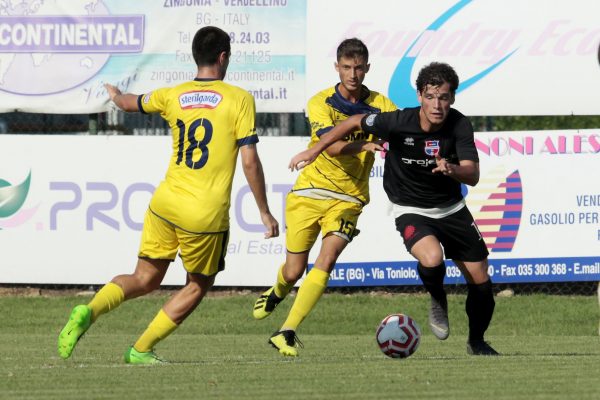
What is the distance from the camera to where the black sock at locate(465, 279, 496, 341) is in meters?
9.54

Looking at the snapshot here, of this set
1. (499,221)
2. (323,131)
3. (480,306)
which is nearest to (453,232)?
(480,306)

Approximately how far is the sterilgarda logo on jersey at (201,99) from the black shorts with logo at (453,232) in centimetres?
183

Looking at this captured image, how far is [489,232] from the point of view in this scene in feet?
48.2

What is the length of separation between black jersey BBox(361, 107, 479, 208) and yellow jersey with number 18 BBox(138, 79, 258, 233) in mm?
1300

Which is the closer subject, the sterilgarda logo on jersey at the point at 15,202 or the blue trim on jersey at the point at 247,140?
the blue trim on jersey at the point at 247,140

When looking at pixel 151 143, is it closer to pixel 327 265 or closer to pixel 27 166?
pixel 27 166

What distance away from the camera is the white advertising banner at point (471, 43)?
14.7m

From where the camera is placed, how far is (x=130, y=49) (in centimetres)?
1495

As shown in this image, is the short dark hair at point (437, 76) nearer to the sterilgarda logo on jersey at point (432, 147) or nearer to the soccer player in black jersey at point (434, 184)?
the soccer player in black jersey at point (434, 184)

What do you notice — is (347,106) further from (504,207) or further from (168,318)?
(504,207)

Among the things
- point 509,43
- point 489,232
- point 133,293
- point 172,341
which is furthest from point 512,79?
point 133,293

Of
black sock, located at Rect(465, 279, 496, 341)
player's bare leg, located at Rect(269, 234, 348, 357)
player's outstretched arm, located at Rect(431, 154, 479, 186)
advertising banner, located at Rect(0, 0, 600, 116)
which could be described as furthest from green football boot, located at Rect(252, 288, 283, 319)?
advertising banner, located at Rect(0, 0, 600, 116)

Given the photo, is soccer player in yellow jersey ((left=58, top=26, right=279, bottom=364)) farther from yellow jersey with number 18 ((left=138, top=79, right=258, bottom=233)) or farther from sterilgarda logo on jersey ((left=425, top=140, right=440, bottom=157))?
sterilgarda logo on jersey ((left=425, top=140, right=440, bottom=157))

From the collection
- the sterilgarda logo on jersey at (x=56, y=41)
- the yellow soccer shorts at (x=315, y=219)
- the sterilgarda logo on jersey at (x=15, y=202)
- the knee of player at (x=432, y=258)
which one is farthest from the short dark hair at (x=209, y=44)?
the sterilgarda logo on jersey at (x=15, y=202)
